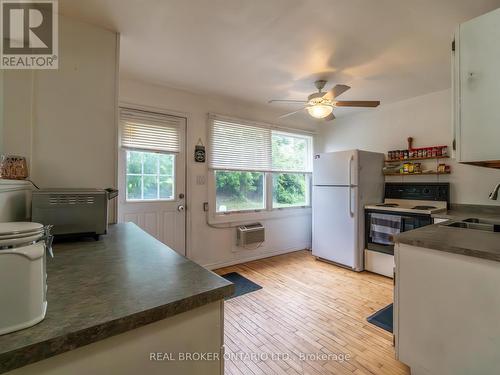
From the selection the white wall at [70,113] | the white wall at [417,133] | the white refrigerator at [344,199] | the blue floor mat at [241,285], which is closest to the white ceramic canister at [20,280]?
the white wall at [70,113]

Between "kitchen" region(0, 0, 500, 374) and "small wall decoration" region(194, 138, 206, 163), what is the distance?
2cm

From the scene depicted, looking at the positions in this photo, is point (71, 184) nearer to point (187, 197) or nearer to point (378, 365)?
point (187, 197)

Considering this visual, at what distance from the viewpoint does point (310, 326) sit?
6.77 feet

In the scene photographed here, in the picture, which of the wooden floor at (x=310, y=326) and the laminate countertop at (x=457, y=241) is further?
the wooden floor at (x=310, y=326)

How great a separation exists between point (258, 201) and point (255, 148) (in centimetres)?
83

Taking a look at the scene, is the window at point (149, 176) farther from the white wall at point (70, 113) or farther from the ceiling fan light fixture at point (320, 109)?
the ceiling fan light fixture at point (320, 109)

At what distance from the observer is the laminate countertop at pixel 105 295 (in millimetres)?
519

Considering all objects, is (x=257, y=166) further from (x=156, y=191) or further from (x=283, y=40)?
(x=283, y=40)

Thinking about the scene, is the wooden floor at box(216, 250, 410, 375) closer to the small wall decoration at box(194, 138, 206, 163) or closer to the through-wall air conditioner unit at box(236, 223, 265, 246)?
the through-wall air conditioner unit at box(236, 223, 265, 246)

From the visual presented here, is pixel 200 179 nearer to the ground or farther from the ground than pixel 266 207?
farther from the ground

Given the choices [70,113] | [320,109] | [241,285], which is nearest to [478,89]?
[320,109]

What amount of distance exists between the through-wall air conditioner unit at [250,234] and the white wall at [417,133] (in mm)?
2030

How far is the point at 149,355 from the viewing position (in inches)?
26.2

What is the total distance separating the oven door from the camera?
2.78 metres
